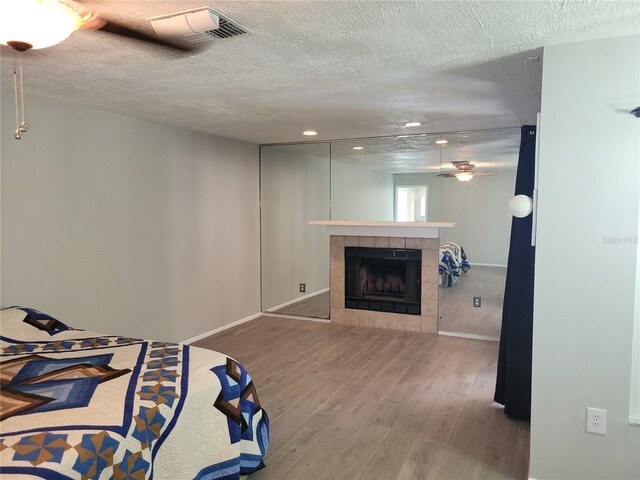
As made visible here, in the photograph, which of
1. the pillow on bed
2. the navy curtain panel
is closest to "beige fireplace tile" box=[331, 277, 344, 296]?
the navy curtain panel

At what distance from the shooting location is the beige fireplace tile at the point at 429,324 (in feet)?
17.3

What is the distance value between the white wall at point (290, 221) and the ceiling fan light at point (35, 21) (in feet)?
14.4

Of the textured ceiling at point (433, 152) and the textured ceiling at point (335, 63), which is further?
the textured ceiling at point (433, 152)

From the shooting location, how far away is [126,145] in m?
4.12

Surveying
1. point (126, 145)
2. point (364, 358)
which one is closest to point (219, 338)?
point (364, 358)

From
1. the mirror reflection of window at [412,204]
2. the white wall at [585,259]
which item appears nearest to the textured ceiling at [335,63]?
the white wall at [585,259]

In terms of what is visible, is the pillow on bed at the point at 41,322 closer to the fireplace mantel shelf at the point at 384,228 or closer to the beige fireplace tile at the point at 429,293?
the fireplace mantel shelf at the point at 384,228

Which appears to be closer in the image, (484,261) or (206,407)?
(206,407)

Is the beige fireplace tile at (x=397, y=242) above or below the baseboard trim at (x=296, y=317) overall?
above

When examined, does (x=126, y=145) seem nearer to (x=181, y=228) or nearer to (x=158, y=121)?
(x=158, y=121)

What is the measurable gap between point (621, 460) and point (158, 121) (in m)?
4.31

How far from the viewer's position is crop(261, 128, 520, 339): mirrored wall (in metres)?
5.16

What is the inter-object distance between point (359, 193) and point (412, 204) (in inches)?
32.0

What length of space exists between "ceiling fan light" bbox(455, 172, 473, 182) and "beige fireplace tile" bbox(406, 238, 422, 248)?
2.77 ft
